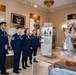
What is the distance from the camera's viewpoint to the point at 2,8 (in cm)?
689

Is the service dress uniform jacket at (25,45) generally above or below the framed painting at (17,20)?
below

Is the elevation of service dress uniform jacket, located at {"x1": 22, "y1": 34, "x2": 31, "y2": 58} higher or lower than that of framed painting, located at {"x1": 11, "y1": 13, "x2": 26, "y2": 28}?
lower

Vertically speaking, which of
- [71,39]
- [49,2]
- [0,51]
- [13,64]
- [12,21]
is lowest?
[13,64]

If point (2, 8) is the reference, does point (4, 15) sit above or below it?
below

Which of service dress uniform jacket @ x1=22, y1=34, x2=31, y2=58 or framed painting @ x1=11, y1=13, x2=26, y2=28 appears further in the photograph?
framed painting @ x1=11, y1=13, x2=26, y2=28

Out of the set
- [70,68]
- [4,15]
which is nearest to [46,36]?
[4,15]

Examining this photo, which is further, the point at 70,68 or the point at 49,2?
the point at 49,2

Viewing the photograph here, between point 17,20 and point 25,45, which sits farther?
point 17,20

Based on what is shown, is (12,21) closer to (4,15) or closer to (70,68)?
(4,15)

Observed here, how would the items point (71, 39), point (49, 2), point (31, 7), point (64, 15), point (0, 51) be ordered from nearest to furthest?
point (71, 39) < point (0, 51) < point (49, 2) < point (31, 7) < point (64, 15)

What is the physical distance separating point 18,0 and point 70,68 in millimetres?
7543

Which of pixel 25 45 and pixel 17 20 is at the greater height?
pixel 17 20

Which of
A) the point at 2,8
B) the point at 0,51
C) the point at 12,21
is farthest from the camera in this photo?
the point at 12,21

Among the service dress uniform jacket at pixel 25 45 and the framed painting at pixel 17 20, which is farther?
the framed painting at pixel 17 20
